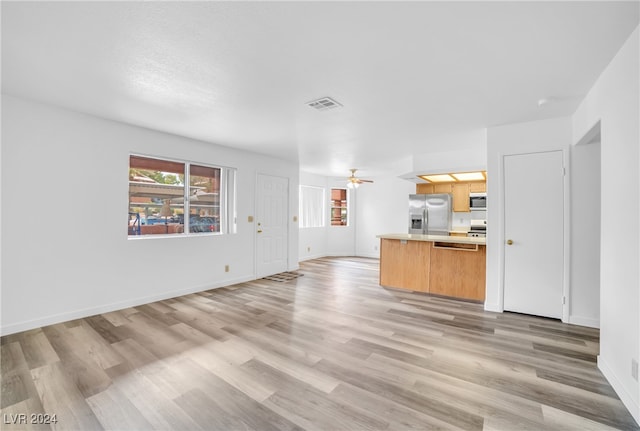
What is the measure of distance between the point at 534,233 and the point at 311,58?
338 cm

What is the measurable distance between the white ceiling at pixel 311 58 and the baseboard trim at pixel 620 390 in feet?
7.79

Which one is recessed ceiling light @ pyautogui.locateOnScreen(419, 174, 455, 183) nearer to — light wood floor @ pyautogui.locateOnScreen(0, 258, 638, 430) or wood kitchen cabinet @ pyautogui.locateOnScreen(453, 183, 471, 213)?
wood kitchen cabinet @ pyautogui.locateOnScreen(453, 183, 471, 213)

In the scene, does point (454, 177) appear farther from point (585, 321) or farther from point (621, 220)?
point (621, 220)

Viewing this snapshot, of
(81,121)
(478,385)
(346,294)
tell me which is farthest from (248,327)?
(81,121)

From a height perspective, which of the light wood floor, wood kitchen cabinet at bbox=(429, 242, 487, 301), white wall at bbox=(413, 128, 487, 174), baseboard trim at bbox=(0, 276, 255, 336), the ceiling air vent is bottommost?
the light wood floor

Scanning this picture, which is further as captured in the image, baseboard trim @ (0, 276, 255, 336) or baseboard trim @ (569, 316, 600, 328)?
baseboard trim @ (569, 316, 600, 328)

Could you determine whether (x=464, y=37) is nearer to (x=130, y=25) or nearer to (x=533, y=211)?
(x=130, y=25)

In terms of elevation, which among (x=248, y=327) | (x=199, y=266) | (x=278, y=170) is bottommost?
(x=248, y=327)

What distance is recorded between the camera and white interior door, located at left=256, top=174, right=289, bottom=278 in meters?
5.88

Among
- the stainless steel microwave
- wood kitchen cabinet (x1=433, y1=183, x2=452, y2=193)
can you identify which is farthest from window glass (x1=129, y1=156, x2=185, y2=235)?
the stainless steel microwave

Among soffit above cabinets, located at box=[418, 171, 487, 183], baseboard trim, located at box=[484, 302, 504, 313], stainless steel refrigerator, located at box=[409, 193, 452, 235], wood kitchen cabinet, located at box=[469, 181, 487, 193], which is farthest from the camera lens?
stainless steel refrigerator, located at box=[409, 193, 452, 235]

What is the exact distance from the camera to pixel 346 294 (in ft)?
15.6

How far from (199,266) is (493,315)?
14.3 ft

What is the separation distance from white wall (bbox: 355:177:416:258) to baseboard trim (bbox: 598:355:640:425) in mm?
6146
